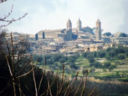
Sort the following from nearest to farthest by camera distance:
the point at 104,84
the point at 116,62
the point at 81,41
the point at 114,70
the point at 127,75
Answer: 1. the point at 104,84
2. the point at 127,75
3. the point at 114,70
4. the point at 116,62
5. the point at 81,41

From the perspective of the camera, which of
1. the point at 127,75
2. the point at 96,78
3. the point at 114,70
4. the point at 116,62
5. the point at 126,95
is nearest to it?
the point at 126,95

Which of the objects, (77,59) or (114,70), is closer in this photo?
(114,70)

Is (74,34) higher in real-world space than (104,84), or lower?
higher

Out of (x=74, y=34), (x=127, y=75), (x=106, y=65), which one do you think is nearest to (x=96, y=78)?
(x=127, y=75)

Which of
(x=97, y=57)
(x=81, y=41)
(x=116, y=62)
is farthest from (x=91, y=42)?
(x=116, y=62)

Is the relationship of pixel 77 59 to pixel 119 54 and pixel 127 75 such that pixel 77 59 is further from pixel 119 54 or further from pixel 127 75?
pixel 127 75

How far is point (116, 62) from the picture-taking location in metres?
80.3

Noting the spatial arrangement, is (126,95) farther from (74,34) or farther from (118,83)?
(74,34)

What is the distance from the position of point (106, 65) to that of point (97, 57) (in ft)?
59.1

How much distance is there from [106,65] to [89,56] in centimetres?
1456

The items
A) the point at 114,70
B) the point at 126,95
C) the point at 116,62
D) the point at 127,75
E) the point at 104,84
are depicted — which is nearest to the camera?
the point at 126,95

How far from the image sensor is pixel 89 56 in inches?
3548

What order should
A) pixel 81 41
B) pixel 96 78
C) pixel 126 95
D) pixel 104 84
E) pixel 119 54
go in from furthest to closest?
pixel 81 41 → pixel 119 54 → pixel 96 78 → pixel 104 84 → pixel 126 95

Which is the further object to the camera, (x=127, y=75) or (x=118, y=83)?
(x=127, y=75)
